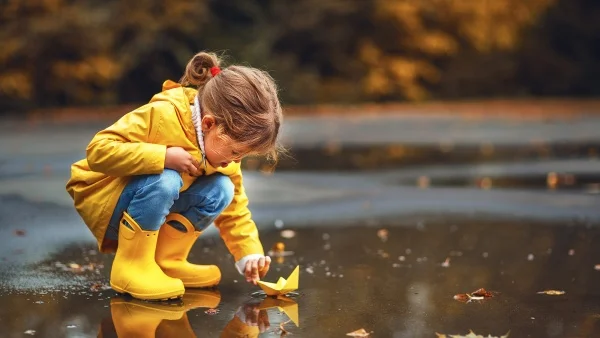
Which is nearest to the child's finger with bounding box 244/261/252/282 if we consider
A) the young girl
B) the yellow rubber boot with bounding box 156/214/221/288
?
the young girl

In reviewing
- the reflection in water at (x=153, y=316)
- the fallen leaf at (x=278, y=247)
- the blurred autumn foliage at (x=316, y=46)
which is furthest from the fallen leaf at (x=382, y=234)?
the blurred autumn foliage at (x=316, y=46)

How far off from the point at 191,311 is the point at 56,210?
3106 millimetres

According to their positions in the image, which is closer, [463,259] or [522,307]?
[522,307]

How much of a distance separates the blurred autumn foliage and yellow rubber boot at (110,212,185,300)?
12403 mm

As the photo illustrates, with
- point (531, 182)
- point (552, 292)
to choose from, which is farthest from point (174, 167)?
point (531, 182)

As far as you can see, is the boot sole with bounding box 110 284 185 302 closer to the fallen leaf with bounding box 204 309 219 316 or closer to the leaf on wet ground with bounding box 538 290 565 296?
the fallen leaf with bounding box 204 309 219 316

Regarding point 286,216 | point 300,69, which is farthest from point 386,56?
point 286,216

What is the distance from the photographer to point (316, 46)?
1883 cm

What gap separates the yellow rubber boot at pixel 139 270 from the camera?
12.7 ft

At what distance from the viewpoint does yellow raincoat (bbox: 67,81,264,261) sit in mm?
3777

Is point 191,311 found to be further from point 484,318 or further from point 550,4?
point 550,4

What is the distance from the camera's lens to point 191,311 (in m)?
3.74

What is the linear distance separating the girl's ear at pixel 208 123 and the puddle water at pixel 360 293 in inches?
26.2

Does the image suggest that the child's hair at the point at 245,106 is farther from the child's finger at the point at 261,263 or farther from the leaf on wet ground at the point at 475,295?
the leaf on wet ground at the point at 475,295
